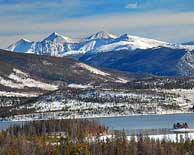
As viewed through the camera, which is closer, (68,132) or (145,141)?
(145,141)

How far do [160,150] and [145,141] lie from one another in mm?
8340

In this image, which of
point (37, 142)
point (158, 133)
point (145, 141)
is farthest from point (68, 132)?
point (145, 141)

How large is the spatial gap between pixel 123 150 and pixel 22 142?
25.3 m

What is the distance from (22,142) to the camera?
154 metres

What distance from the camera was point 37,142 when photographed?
6206 inches

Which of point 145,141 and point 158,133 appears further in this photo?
point 158,133

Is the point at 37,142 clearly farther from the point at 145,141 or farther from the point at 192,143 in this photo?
the point at 192,143

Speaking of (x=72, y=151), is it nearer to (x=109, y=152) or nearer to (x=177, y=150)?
(x=109, y=152)

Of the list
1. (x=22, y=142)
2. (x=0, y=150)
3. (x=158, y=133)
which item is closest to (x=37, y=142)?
(x=22, y=142)

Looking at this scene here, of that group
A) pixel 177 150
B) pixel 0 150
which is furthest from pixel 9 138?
pixel 177 150

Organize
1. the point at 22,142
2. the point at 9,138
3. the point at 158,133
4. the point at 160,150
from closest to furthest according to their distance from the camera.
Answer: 1. the point at 160,150
2. the point at 22,142
3. the point at 9,138
4. the point at 158,133

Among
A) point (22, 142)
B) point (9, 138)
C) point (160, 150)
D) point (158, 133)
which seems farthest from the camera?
point (158, 133)

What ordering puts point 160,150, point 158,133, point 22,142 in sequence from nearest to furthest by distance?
1. point 160,150
2. point 22,142
3. point 158,133

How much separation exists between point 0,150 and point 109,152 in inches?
900
